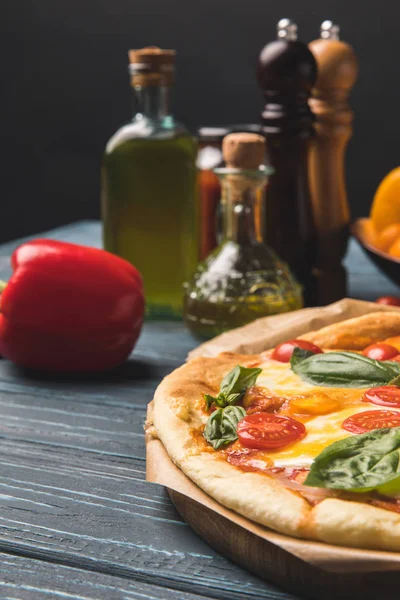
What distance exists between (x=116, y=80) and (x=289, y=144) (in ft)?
10.1

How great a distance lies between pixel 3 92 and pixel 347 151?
6.91 ft

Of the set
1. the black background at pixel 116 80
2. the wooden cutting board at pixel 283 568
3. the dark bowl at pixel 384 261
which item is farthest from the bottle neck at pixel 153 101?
the black background at pixel 116 80

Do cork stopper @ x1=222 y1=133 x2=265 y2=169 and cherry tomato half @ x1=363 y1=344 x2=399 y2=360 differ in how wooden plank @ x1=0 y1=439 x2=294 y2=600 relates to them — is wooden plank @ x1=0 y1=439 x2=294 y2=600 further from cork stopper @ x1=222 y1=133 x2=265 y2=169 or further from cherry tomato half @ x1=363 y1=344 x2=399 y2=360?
cork stopper @ x1=222 y1=133 x2=265 y2=169

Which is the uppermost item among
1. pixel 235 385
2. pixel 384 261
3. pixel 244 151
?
pixel 244 151

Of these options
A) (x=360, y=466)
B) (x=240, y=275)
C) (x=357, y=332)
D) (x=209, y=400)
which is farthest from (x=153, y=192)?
(x=360, y=466)

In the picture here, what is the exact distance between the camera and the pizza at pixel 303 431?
41.4 inches

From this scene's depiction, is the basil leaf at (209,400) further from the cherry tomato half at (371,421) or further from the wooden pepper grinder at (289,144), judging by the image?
the wooden pepper grinder at (289,144)

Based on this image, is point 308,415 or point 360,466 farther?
point 308,415

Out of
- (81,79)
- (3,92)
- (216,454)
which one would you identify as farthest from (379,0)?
(216,454)

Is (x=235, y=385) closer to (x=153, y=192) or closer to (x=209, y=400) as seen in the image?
(x=209, y=400)

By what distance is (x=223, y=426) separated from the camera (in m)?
1.32

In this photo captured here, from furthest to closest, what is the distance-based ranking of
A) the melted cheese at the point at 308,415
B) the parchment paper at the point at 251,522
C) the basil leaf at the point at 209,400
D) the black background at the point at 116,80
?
the black background at the point at 116,80 < the basil leaf at the point at 209,400 < the melted cheese at the point at 308,415 < the parchment paper at the point at 251,522

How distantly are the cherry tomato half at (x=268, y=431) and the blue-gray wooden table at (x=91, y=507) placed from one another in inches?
6.1

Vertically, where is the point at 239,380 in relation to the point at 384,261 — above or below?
above
